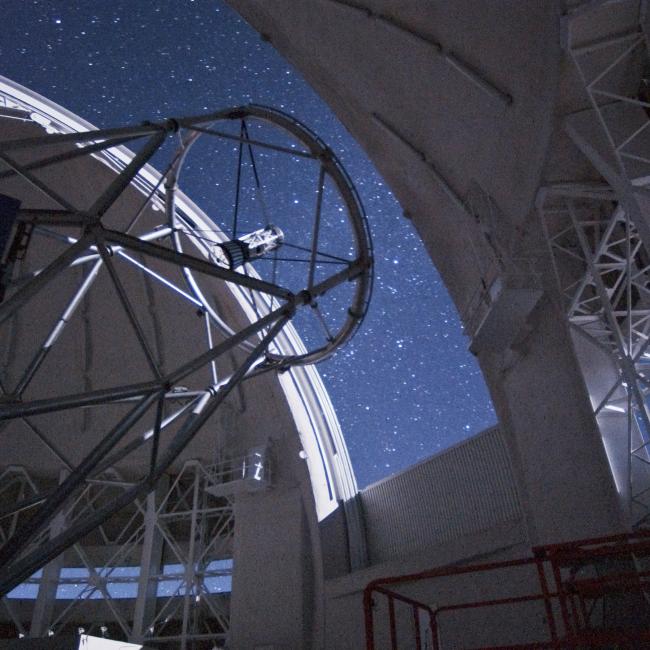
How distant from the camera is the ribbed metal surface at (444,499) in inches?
635

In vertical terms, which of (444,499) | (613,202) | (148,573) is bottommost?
(148,573)

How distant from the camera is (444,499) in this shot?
57.9 feet

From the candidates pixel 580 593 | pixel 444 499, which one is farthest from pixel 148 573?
pixel 580 593

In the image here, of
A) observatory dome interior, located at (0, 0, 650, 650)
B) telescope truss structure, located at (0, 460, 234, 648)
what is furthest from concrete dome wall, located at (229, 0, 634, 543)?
telescope truss structure, located at (0, 460, 234, 648)

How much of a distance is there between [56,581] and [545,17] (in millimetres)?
23860

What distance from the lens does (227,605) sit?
24.4 m

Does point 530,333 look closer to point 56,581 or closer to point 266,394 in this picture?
point 266,394

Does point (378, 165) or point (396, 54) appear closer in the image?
point (396, 54)

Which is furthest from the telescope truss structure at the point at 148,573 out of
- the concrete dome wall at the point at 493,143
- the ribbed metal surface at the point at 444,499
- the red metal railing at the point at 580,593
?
the red metal railing at the point at 580,593

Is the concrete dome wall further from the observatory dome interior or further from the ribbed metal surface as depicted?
the ribbed metal surface

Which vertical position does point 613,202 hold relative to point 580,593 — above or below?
above

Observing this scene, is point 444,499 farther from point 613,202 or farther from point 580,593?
point 580,593

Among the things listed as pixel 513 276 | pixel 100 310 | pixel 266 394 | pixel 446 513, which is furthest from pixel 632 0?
pixel 100 310

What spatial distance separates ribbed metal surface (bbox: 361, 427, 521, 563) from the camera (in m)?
16.1
